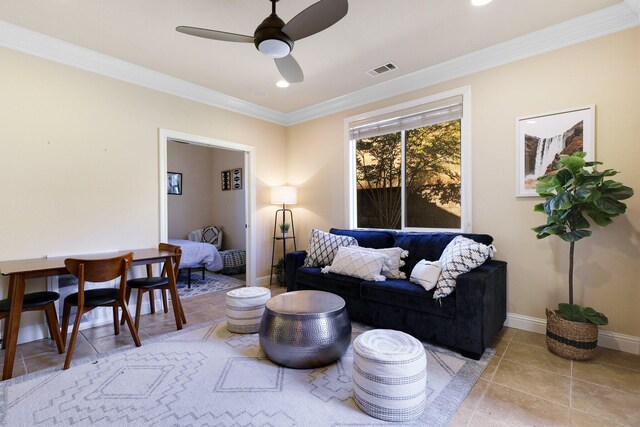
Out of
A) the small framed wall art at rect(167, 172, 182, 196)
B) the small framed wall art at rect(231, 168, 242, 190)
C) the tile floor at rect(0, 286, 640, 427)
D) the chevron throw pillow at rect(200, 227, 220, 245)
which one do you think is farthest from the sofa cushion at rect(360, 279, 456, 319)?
the small framed wall art at rect(167, 172, 182, 196)

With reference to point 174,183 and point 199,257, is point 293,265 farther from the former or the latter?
point 174,183

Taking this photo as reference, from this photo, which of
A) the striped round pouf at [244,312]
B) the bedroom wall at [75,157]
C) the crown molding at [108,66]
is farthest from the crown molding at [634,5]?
the bedroom wall at [75,157]

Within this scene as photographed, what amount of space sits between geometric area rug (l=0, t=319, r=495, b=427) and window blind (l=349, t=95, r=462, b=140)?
2.43m

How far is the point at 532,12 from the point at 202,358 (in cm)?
382

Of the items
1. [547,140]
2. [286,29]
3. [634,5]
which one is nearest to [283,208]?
[286,29]

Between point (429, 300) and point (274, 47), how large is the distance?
227 cm

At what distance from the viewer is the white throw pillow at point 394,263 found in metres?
3.08

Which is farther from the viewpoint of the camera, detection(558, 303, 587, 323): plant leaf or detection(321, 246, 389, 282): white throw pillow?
detection(321, 246, 389, 282): white throw pillow

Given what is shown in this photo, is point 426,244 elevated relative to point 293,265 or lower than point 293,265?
elevated

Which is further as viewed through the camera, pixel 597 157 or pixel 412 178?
pixel 412 178

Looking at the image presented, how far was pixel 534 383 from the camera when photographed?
205cm

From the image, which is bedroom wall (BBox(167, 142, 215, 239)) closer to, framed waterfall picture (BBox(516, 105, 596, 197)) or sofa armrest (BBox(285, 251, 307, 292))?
sofa armrest (BBox(285, 251, 307, 292))

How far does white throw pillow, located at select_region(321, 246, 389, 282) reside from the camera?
2984 mm

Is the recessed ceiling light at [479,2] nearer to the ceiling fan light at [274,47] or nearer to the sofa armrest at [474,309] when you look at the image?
the ceiling fan light at [274,47]
